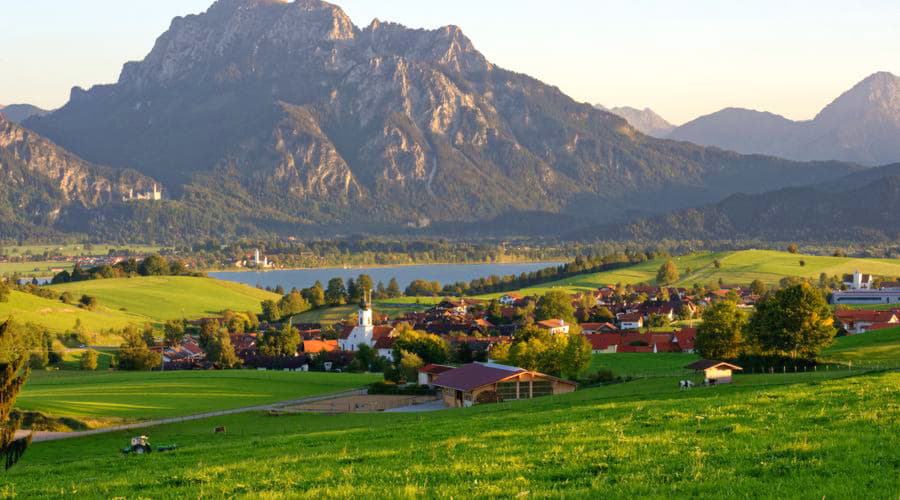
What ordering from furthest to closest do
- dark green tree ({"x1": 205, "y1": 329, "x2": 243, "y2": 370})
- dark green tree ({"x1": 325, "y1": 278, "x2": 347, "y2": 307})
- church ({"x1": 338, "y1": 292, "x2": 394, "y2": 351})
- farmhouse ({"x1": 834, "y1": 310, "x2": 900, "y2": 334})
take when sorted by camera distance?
dark green tree ({"x1": 325, "y1": 278, "x2": 347, "y2": 307}) < church ({"x1": 338, "y1": 292, "x2": 394, "y2": 351}) < dark green tree ({"x1": 205, "y1": 329, "x2": 243, "y2": 370}) < farmhouse ({"x1": 834, "y1": 310, "x2": 900, "y2": 334})

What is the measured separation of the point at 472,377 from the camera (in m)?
68.4

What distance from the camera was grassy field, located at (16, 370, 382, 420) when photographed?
62.2m

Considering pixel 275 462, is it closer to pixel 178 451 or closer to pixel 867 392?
pixel 178 451

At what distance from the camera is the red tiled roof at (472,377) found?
65688 mm

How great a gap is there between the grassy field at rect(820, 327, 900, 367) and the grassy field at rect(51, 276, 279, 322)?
11047cm

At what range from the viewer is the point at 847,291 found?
161875 mm

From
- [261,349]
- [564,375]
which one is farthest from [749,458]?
[261,349]

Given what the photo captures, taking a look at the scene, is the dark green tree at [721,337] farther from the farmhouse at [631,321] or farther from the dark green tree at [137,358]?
the dark green tree at [137,358]

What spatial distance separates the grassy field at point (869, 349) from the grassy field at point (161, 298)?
110474mm

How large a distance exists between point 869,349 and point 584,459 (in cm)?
5999

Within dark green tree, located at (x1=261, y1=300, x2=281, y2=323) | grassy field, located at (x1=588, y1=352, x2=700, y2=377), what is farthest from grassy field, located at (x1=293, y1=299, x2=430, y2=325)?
grassy field, located at (x1=588, y1=352, x2=700, y2=377)

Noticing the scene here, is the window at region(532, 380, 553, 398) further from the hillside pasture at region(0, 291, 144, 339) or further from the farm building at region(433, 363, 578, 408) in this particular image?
the hillside pasture at region(0, 291, 144, 339)

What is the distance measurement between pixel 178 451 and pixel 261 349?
280 ft

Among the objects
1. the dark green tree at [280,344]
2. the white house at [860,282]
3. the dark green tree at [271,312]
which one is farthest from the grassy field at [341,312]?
the white house at [860,282]
